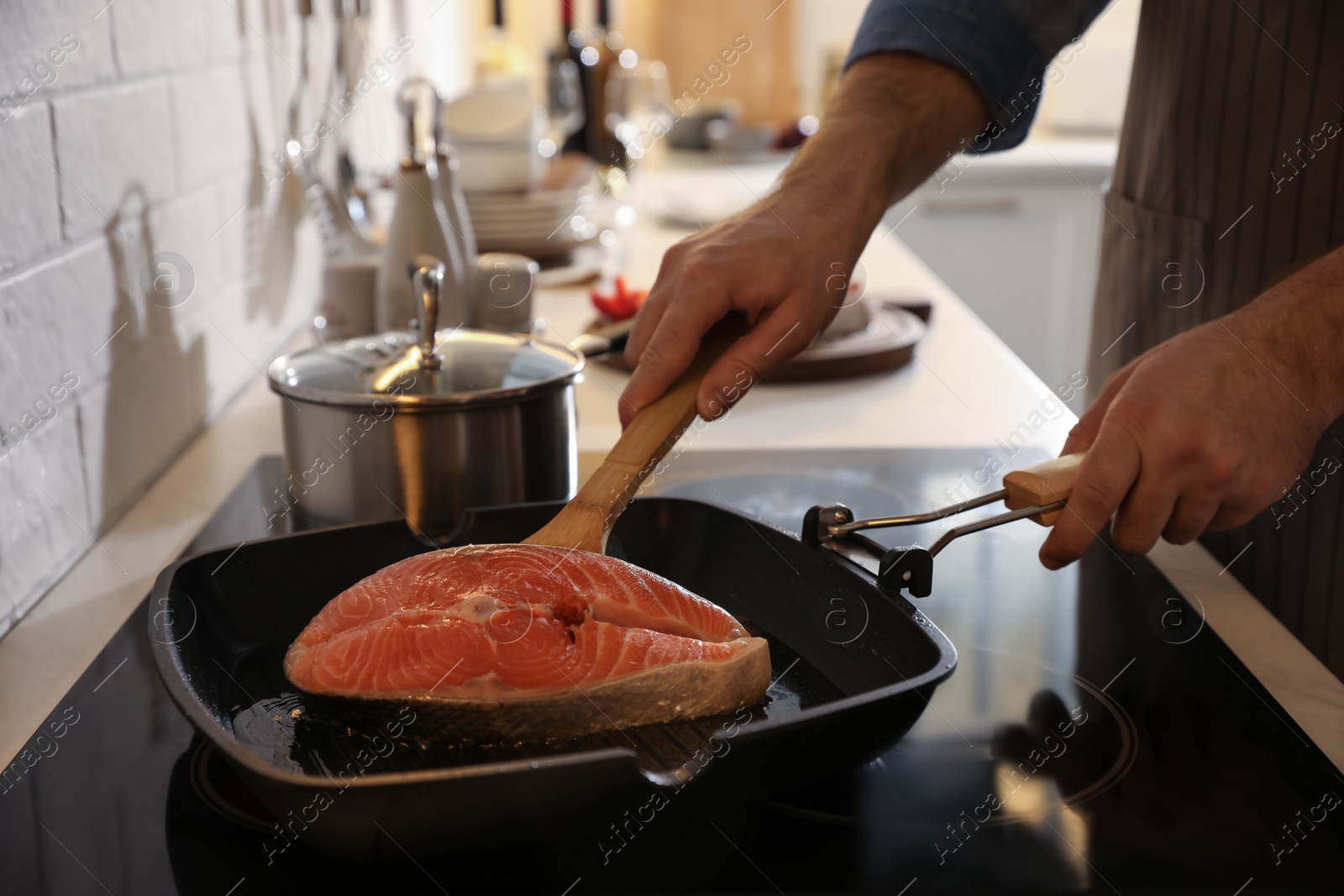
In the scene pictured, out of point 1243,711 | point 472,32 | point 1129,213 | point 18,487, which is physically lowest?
point 1243,711

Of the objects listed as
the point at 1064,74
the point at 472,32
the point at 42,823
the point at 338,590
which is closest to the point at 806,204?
the point at 338,590

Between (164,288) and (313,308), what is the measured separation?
0.68 m

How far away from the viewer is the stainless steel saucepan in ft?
3.09

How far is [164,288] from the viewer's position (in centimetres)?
118

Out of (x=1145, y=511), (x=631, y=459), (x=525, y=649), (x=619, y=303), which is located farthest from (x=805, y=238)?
(x=619, y=303)

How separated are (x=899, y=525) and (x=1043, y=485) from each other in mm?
96

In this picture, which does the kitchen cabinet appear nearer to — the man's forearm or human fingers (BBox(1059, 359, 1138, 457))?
the man's forearm

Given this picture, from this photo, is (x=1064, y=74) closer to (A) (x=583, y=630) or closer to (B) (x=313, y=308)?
(B) (x=313, y=308)

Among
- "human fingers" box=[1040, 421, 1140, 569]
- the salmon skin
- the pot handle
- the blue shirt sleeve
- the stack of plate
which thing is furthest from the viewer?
the stack of plate

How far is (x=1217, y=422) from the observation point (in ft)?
2.50

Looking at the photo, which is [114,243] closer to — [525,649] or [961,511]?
[525,649]

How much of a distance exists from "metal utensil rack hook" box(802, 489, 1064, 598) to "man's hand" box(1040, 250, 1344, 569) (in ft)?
0.12

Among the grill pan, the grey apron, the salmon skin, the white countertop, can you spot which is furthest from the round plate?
Answer: the salmon skin

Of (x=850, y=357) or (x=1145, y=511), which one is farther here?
(x=850, y=357)
